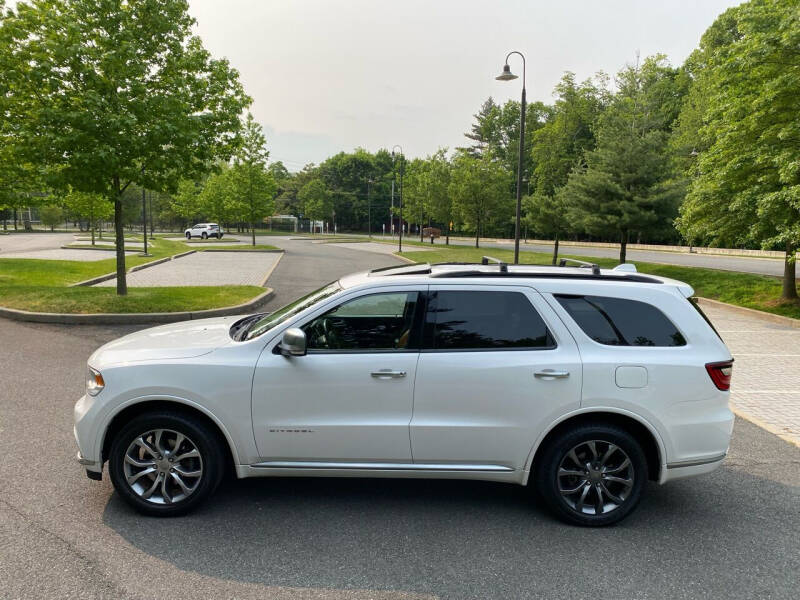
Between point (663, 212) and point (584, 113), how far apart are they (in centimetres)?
4021

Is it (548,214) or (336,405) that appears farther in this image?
(548,214)

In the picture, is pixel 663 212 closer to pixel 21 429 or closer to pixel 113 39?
pixel 113 39

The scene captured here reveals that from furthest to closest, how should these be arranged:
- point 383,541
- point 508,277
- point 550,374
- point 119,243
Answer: point 119,243, point 508,277, point 550,374, point 383,541

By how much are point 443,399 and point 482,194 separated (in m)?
40.9

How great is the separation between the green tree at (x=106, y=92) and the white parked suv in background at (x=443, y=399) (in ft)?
29.1

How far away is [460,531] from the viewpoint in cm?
371

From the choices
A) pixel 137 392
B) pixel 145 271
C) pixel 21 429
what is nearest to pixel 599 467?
pixel 137 392

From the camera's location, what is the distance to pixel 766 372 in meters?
8.37

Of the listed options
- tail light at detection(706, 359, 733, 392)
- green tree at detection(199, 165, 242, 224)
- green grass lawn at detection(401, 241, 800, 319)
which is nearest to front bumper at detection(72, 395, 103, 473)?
tail light at detection(706, 359, 733, 392)

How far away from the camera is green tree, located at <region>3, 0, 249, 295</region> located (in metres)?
10.9

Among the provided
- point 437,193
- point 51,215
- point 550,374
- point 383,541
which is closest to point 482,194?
point 437,193

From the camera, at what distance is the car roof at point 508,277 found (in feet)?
13.0

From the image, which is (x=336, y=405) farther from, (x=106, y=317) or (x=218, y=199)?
(x=218, y=199)

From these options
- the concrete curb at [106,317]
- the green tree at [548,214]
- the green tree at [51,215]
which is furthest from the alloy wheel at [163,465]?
the green tree at [51,215]
